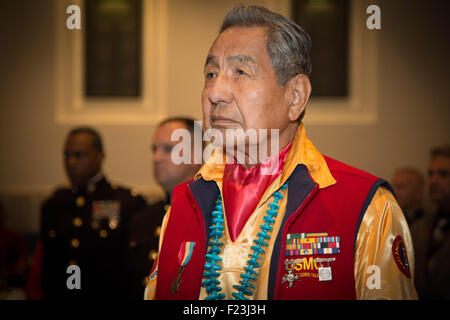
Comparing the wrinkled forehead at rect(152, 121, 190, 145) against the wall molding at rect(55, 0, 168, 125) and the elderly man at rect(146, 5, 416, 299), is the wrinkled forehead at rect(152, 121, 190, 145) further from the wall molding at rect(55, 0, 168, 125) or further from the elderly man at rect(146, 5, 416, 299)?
the wall molding at rect(55, 0, 168, 125)

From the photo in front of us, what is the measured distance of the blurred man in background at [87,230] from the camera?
3051 millimetres

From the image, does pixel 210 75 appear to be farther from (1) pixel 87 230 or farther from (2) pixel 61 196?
(2) pixel 61 196

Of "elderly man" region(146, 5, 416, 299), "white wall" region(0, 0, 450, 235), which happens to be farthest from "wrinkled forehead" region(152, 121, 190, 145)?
"white wall" region(0, 0, 450, 235)

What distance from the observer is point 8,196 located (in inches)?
214

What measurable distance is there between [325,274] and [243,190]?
334mm

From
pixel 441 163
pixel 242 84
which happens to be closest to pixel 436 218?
pixel 441 163

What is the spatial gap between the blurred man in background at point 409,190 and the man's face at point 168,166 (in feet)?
6.87

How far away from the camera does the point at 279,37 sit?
1.36 metres

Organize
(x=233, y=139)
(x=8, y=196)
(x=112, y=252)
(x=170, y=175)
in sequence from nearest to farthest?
(x=233, y=139) < (x=170, y=175) < (x=112, y=252) < (x=8, y=196)

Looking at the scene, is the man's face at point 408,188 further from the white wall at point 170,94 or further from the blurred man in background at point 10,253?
the blurred man in background at point 10,253

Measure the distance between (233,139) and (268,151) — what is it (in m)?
0.14

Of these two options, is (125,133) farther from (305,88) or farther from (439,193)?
(305,88)

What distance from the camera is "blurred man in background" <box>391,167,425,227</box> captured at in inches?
156
